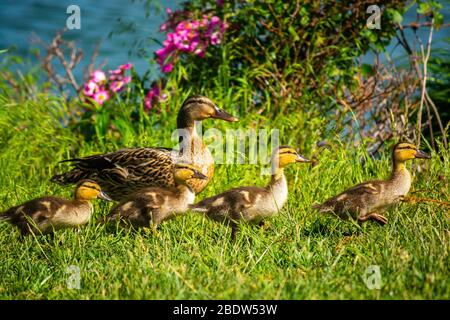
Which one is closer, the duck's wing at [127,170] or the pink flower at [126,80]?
the duck's wing at [127,170]

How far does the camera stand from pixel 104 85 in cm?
941

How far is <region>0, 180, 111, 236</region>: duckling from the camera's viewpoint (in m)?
6.11

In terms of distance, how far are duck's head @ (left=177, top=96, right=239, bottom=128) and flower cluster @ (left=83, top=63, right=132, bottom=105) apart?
1861 mm

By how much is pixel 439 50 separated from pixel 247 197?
4.97m

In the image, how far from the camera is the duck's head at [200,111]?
7434 millimetres

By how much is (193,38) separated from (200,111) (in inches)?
66.1

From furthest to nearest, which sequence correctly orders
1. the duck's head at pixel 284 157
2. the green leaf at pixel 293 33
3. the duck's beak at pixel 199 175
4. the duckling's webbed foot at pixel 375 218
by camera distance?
the green leaf at pixel 293 33
the duck's beak at pixel 199 175
the duck's head at pixel 284 157
the duckling's webbed foot at pixel 375 218

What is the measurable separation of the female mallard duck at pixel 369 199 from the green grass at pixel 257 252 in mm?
125

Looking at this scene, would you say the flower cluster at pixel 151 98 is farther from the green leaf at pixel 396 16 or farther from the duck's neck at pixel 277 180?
the duck's neck at pixel 277 180

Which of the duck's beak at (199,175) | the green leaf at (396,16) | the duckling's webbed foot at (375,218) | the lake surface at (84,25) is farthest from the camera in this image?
the lake surface at (84,25)

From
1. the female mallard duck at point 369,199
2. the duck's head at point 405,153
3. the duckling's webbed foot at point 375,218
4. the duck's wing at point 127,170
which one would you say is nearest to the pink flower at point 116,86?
the duck's wing at point 127,170

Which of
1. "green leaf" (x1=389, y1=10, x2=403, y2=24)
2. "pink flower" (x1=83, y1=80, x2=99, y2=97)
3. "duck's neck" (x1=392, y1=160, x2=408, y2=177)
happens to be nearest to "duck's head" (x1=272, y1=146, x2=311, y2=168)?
"duck's neck" (x1=392, y1=160, x2=408, y2=177)

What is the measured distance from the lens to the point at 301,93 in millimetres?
8867

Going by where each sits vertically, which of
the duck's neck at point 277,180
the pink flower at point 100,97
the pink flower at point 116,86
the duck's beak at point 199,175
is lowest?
the duck's beak at point 199,175
